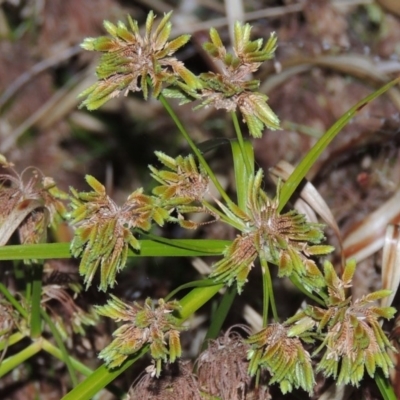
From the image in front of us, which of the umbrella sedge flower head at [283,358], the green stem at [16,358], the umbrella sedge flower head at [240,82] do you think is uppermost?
the umbrella sedge flower head at [240,82]

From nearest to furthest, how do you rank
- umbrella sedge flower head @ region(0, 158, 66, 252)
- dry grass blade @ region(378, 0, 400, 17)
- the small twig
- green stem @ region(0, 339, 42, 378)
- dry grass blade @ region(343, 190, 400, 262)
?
umbrella sedge flower head @ region(0, 158, 66, 252) → green stem @ region(0, 339, 42, 378) → dry grass blade @ region(343, 190, 400, 262) → dry grass blade @ region(378, 0, 400, 17) → the small twig

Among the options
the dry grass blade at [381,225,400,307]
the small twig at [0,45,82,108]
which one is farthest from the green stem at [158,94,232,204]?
the small twig at [0,45,82,108]

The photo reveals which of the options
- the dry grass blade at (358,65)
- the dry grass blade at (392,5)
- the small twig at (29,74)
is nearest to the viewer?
the dry grass blade at (358,65)

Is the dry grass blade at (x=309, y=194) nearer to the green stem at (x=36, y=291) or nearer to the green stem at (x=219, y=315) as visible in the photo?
the green stem at (x=219, y=315)

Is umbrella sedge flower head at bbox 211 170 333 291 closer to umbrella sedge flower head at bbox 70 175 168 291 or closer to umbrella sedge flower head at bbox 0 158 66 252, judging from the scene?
umbrella sedge flower head at bbox 70 175 168 291

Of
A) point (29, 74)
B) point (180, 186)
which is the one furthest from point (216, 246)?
point (29, 74)

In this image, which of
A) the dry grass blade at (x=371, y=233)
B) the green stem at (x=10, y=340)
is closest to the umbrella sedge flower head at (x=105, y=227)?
the green stem at (x=10, y=340)
